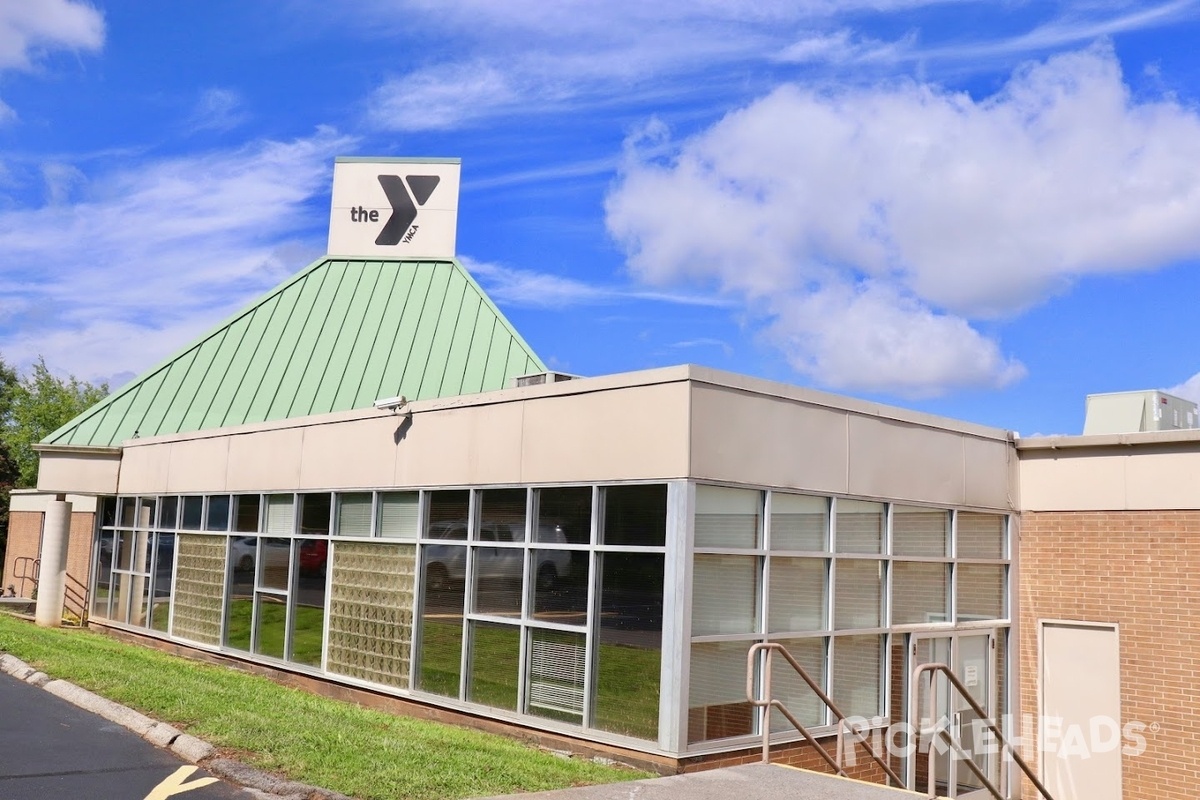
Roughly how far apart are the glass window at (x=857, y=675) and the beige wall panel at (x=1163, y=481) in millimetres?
4144

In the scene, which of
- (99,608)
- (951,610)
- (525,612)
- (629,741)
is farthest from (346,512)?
(99,608)

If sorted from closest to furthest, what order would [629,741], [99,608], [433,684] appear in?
[629,741] → [433,684] → [99,608]

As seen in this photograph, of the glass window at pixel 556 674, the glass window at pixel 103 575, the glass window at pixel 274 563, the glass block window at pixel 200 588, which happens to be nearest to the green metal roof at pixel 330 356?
the glass window at pixel 103 575

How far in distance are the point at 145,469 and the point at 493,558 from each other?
439 inches

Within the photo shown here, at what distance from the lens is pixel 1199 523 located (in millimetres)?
13352

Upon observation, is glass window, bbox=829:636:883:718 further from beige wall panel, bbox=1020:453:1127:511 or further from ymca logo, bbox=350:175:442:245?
ymca logo, bbox=350:175:442:245

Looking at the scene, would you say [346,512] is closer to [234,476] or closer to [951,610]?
[234,476]

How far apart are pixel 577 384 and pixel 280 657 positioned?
7228 millimetres

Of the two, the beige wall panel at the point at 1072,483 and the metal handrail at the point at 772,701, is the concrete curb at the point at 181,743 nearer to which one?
the metal handrail at the point at 772,701

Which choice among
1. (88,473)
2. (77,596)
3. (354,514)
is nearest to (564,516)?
(354,514)

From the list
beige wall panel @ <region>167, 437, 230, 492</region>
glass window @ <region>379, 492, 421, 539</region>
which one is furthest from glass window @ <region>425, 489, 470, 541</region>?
beige wall panel @ <region>167, 437, 230, 492</region>

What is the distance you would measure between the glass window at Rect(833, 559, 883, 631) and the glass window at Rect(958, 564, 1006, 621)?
1.98m

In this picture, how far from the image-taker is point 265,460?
1694 cm

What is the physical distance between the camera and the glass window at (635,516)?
10.7 metres
